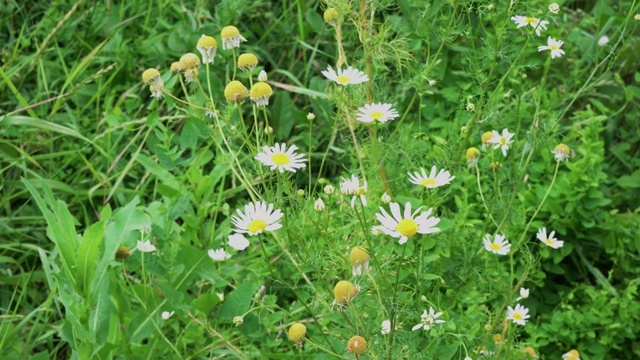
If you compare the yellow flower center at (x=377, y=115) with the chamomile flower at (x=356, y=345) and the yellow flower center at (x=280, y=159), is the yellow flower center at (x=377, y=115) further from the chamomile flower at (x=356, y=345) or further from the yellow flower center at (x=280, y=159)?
the chamomile flower at (x=356, y=345)

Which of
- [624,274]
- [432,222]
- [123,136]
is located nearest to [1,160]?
[123,136]

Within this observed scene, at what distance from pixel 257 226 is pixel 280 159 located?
4.7 inches

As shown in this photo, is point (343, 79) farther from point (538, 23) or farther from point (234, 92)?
point (538, 23)

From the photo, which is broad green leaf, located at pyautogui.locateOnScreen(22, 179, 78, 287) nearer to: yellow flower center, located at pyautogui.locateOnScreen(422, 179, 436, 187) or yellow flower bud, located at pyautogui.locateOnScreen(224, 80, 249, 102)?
yellow flower bud, located at pyautogui.locateOnScreen(224, 80, 249, 102)

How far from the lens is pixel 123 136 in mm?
2420

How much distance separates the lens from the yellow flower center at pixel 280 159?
1.39 m

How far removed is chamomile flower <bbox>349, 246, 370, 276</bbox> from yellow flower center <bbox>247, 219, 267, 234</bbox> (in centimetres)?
13

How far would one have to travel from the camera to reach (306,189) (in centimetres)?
242

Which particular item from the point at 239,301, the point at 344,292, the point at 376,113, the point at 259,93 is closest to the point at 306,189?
the point at 239,301

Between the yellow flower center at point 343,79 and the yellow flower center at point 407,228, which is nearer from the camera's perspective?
the yellow flower center at point 407,228

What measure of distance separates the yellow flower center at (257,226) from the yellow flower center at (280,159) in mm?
97

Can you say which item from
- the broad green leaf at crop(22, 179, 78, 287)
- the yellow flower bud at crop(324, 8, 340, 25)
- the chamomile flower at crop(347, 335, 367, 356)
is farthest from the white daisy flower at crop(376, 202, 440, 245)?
the broad green leaf at crop(22, 179, 78, 287)

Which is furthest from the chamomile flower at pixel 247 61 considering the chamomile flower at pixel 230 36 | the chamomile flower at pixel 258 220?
the chamomile flower at pixel 258 220

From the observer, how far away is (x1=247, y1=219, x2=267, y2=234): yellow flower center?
132 cm
